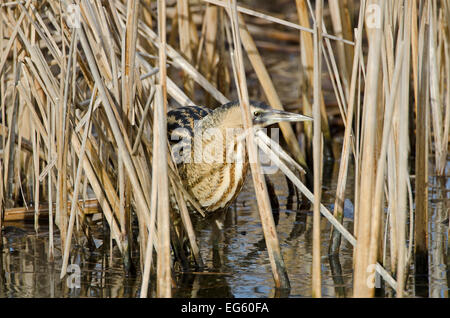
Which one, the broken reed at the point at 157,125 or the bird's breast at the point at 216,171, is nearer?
the broken reed at the point at 157,125

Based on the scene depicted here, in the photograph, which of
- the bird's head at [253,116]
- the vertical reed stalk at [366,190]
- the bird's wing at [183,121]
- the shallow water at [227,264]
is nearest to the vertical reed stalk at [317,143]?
the vertical reed stalk at [366,190]

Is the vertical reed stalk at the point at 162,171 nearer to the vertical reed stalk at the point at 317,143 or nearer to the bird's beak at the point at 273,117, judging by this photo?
the vertical reed stalk at the point at 317,143

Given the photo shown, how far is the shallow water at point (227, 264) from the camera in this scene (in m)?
2.27

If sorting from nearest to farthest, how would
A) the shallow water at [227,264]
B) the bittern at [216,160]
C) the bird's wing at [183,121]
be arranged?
1. the shallow water at [227,264]
2. the bittern at [216,160]
3. the bird's wing at [183,121]

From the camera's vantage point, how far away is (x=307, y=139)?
12.7ft

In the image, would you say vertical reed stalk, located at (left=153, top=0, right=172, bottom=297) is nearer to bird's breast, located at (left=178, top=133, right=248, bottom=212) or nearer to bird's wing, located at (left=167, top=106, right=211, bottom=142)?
bird's breast, located at (left=178, top=133, right=248, bottom=212)

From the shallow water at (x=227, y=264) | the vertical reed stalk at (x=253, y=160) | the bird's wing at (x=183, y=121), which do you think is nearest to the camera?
the vertical reed stalk at (x=253, y=160)

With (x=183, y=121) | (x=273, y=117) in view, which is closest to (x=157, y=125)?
(x=273, y=117)

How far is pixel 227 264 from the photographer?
2553 mm

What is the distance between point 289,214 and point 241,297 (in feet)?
3.49

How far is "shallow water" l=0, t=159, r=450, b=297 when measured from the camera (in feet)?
7.44

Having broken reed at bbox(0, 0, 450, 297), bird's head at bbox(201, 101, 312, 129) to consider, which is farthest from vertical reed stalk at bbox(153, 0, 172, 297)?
bird's head at bbox(201, 101, 312, 129)

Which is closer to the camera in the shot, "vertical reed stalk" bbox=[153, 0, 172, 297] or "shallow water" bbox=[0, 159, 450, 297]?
"vertical reed stalk" bbox=[153, 0, 172, 297]
